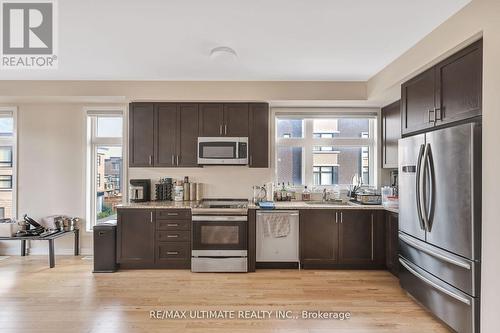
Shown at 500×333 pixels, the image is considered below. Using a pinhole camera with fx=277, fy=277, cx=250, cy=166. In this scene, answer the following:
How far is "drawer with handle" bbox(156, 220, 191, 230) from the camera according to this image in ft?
11.6

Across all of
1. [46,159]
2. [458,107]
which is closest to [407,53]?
[458,107]

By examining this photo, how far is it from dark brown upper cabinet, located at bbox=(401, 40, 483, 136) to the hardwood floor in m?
1.73

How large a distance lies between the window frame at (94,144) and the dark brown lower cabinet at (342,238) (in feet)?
8.92

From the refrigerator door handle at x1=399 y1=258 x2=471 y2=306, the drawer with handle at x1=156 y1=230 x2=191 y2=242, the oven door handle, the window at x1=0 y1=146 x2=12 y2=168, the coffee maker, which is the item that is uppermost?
the window at x1=0 y1=146 x2=12 y2=168

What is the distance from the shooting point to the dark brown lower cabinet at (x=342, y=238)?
11.6ft

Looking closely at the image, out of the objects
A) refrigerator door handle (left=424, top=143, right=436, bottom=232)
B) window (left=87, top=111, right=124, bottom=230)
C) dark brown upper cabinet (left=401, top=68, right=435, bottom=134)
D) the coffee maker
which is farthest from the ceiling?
the coffee maker

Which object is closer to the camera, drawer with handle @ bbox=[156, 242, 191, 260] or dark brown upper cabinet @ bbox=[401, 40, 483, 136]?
dark brown upper cabinet @ bbox=[401, 40, 483, 136]

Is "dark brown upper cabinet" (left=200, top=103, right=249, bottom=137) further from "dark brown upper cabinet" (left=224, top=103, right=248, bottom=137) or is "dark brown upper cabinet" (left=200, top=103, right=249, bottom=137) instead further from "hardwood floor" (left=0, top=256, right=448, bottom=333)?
"hardwood floor" (left=0, top=256, right=448, bottom=333)

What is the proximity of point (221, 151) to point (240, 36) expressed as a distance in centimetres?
164

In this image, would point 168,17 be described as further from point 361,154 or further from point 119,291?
point 361,154

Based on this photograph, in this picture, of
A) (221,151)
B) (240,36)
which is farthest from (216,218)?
(240,36)

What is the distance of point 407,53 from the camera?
9.30 feet

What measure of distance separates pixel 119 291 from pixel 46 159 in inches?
97.8

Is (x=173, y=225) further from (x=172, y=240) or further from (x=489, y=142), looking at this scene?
(x=489, y=142)
